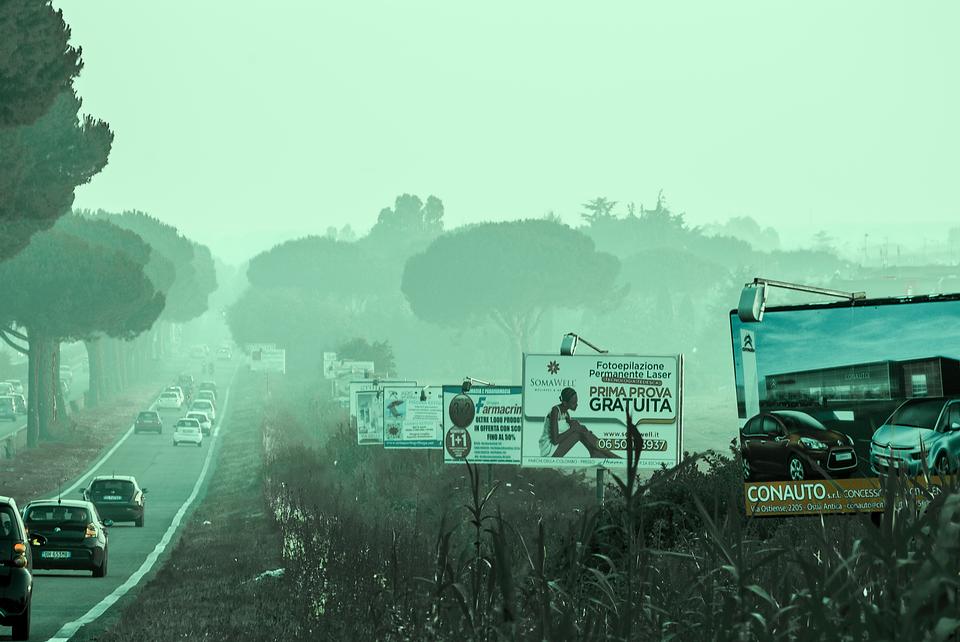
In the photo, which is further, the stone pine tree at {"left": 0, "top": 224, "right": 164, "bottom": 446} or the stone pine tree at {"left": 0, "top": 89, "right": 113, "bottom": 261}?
the stone pine tree at {"left": 0, "top": 224, "right": 164, "bottom": 446}

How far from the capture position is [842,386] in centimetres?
1170

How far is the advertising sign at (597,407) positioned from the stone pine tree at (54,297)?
44.1m

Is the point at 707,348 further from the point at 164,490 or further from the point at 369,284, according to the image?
the point at 164,490

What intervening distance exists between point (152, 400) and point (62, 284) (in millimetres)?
43382

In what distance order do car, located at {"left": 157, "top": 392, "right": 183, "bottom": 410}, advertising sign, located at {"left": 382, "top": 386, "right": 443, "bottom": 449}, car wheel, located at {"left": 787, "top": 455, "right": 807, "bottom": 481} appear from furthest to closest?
car, located at {"left": 157, "top": 392, "right": 183, "bottom": 410} < advertising sign, located at {"left": 382, "top": 386, "right": 443, "bottom": 449} < car wheel, located at {"left": 787, "top": 455, "right": 807, "bottom": 481}

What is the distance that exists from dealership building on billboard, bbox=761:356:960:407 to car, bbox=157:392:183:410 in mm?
88630

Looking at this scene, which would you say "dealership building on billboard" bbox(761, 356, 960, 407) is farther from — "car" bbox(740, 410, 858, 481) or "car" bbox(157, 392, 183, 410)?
"car" bbox(157, 392, 183, 410)

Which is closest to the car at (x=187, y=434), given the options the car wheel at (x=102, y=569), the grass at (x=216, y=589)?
the grass at (x=216, y=589)

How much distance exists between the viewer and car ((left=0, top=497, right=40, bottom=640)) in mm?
16094

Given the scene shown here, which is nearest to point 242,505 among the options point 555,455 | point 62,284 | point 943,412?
point 555,455

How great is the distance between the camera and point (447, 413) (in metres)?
33.3

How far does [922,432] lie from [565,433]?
1629 cm

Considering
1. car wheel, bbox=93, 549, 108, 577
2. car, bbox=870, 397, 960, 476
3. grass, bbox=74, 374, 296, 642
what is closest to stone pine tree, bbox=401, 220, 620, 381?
grass, bbox=74, 374, 296, 642

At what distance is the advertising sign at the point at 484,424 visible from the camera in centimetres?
3203
